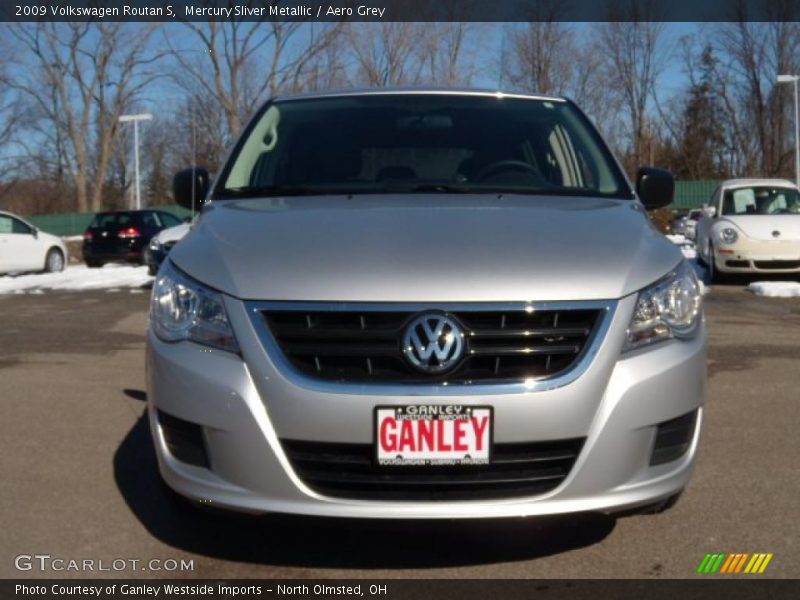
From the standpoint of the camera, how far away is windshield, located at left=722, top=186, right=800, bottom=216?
49.4 feet

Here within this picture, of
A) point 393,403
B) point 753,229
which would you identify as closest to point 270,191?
point 393,403

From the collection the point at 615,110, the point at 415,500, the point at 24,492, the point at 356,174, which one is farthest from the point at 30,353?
the point at 615,110

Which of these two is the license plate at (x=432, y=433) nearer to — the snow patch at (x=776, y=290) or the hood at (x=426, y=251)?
the hood at (x=426, y=251)

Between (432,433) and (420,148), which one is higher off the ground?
(420,148)

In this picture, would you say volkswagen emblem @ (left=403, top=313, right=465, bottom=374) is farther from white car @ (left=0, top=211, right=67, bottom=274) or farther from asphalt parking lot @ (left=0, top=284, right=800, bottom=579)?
white car @ (left=0, top=211, right=67, bottom=274)

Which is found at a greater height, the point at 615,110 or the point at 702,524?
the point at 615,110

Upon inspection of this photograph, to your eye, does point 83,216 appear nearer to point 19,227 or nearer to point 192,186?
point 19,227

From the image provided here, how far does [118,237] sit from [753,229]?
1358 centimetres

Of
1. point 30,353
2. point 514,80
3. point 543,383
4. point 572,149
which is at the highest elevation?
point 514,80

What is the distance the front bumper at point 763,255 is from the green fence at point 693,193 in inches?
1299

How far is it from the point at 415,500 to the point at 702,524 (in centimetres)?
137

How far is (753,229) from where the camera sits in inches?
558

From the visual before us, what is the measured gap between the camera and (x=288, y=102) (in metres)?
4.87

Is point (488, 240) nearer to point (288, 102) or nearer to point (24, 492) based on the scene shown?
point (288, 102)
